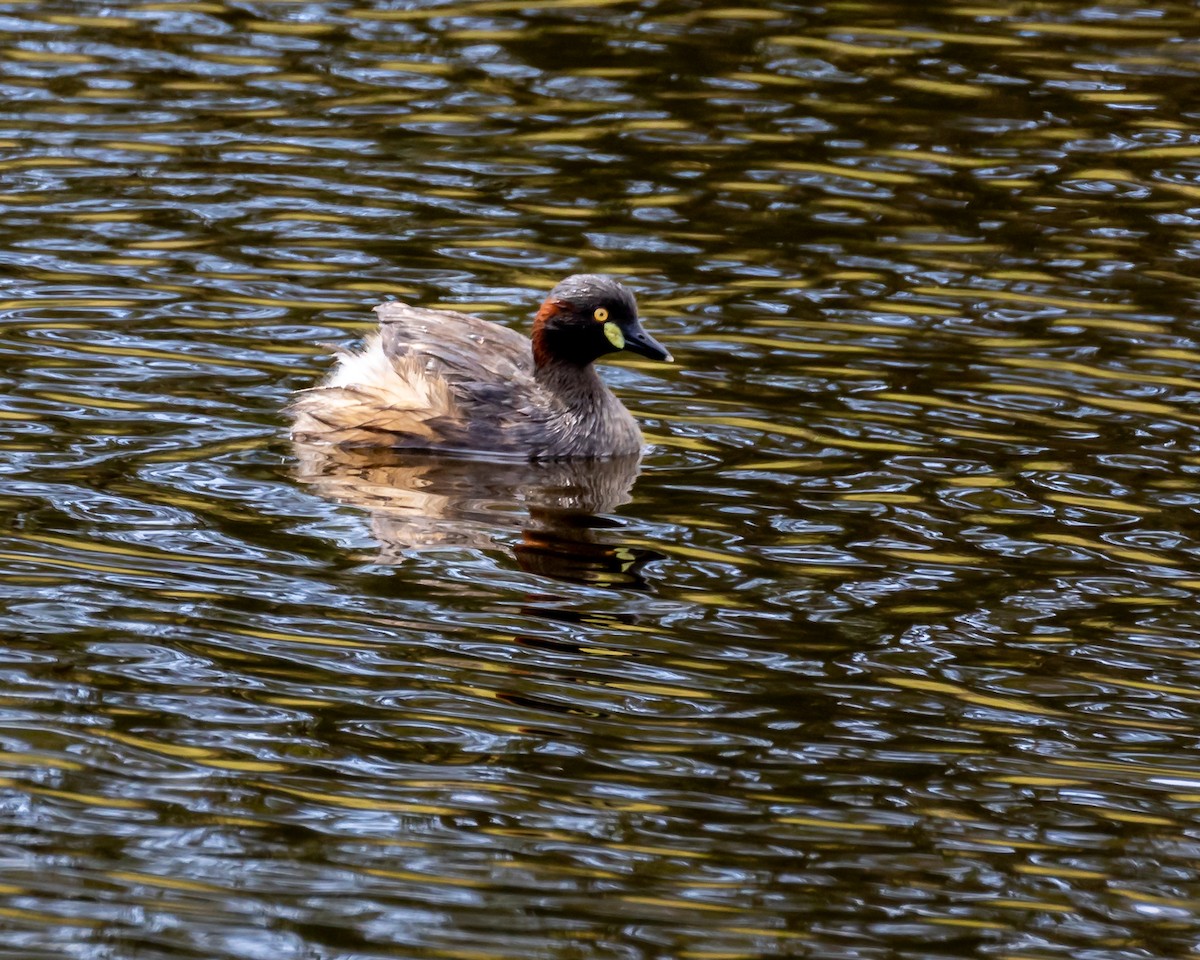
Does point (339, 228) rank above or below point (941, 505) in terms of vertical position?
above

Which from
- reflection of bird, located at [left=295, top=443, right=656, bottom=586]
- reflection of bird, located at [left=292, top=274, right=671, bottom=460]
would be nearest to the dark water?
reflection of bird, located at [left=295, top=443, right=656, bottom=586]

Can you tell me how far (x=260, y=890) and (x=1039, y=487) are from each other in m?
4.40

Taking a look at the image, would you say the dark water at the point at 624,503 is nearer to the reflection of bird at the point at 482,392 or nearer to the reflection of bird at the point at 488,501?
the reflection of bird at the point at 488,501

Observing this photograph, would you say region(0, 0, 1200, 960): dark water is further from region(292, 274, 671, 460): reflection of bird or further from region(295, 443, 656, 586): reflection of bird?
region(292, 274, 671, 460): reflection of bird

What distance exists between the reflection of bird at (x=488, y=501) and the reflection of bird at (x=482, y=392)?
89 millimetres

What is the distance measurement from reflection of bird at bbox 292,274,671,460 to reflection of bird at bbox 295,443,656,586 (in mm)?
89

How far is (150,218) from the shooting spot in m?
11.9

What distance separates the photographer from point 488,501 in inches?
364

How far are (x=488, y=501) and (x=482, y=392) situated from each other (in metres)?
0.91

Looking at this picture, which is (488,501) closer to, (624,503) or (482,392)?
(624,503)

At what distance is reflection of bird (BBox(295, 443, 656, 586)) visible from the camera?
851 cm

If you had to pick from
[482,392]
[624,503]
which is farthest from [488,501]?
[482,392]

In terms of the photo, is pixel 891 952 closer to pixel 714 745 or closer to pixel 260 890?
pixel 714 745

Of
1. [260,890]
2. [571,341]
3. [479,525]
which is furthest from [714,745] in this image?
[571,341]
